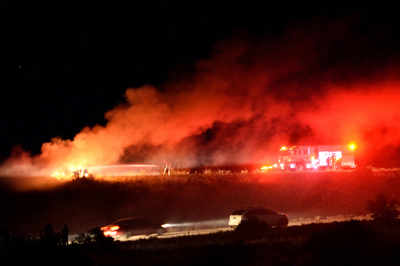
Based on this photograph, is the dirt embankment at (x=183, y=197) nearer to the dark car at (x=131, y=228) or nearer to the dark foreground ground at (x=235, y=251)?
the dark car at (x=131, y=228)

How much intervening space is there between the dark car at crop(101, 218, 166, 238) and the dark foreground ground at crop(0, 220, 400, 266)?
5700 millimetres

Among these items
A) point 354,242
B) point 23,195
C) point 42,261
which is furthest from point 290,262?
point 23,195

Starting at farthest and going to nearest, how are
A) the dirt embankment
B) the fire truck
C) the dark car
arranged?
1. the fire truck
2. the dirt embankment
3. the dark car

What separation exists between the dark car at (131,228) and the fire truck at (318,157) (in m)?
25.3

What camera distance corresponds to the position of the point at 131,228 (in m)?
22.6

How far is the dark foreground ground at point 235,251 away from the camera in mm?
10633

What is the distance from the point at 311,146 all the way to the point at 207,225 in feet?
69.7

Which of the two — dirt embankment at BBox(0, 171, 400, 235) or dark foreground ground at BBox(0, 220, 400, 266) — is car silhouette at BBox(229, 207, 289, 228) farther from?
dark foreground ground at BBox(0, 220, 400, 266)

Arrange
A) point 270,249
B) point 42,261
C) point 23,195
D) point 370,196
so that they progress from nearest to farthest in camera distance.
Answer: point 42,261 < point 270,249 < point 23,195 < point 370,196

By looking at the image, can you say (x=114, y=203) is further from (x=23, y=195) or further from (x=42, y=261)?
(x=42, y=261)

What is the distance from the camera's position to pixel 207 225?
28.2 meters

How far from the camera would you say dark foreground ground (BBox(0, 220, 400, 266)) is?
34.9 feet

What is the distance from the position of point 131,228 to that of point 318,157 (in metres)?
28.4

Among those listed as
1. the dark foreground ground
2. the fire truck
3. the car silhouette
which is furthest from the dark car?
the fire truck
